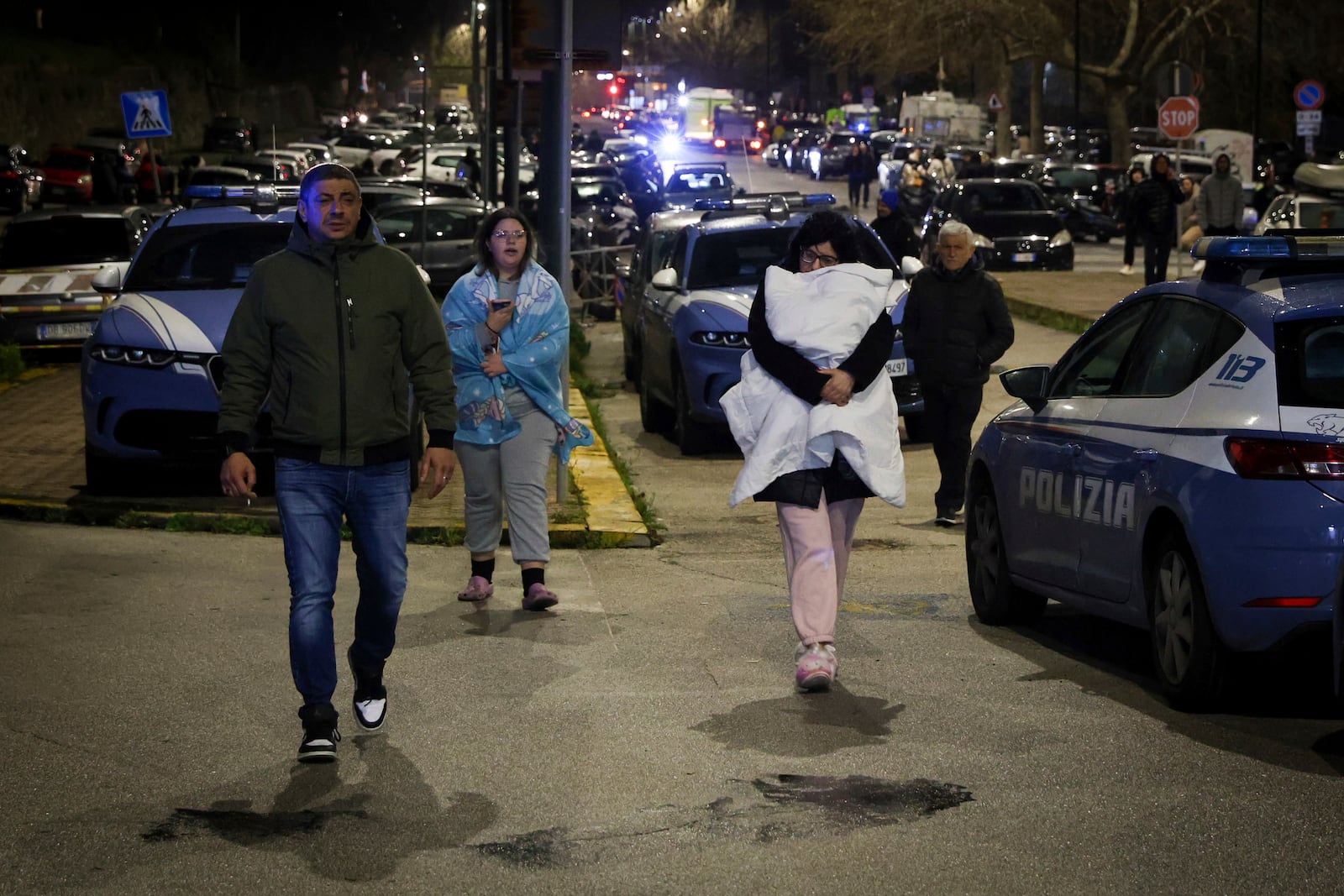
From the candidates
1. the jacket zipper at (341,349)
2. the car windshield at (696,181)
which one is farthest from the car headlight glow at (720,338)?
the car windshield at (696,181)

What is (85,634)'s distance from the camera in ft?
28.6

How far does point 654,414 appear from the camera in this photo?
17312mm

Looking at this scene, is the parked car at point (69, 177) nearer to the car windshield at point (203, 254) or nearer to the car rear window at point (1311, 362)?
the car windshield at point (203, 254)

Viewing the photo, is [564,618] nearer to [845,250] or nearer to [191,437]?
[845,250]

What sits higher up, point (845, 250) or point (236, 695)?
point (845, 250)

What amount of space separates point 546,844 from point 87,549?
20.0ft

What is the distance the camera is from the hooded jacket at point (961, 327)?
12469 mm

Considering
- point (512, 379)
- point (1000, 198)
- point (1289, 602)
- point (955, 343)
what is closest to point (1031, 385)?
point (1289, 602)

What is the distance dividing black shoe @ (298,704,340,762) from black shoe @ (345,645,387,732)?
306mm

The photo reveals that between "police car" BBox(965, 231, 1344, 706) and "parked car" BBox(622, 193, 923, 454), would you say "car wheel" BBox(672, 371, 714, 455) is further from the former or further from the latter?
"police car" BBox(965, 231, 1344, 706)

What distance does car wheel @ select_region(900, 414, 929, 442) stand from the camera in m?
16.6

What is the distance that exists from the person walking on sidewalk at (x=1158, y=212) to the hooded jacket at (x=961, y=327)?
51.8 ft

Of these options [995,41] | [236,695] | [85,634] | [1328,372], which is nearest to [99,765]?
[236,695]

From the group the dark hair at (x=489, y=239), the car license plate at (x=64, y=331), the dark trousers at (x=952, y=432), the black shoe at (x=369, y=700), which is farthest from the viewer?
the car license plate at (x=64, y=331)
